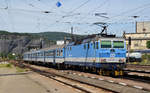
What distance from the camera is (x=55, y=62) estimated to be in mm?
35156

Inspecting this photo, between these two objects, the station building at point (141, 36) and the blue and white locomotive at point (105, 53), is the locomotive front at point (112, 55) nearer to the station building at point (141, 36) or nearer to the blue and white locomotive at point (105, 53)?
the blue and white locomotive at point (105, 53)

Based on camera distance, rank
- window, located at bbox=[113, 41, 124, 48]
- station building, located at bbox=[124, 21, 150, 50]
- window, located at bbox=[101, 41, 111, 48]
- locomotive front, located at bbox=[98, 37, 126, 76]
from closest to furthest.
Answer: locomotive front, located at bbox=[98, 37, 126, 76] < window, located at bbox=[101, 41, 111, 48] < window, located at bbox=[113, 41, 124, 48] < station building, located at bbox=[124, 21, 150, 50]

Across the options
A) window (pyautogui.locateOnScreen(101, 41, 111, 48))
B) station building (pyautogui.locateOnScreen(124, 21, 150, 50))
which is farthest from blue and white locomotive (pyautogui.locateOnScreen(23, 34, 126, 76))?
station building (pyautogui.locateOnScreen(124, 21, 150, 50))

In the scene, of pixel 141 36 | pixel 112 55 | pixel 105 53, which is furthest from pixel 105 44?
pixel 141 36

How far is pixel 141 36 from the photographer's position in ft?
291

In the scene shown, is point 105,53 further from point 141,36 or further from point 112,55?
point 141,36

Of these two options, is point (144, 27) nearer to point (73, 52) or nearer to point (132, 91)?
point (73, 52)

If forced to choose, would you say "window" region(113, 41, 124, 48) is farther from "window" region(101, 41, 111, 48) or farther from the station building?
the station building

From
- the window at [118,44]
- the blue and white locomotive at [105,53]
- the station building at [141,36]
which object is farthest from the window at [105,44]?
the station building at [141,36]

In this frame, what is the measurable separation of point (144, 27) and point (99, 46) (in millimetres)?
77011

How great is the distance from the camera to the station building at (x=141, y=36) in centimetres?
8750

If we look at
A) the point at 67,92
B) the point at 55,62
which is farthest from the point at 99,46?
the point at 55,62

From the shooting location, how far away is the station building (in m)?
87.5

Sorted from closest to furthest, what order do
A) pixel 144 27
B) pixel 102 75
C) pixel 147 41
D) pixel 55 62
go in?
pixel 102 75
pixel 55 62
pixel 147 41
pixel 144 27
